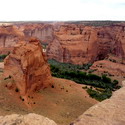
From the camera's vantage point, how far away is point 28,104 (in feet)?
87.4

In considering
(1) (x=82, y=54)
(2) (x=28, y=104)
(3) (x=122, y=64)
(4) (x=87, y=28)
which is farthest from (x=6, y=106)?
(4) (x=87, y=28)

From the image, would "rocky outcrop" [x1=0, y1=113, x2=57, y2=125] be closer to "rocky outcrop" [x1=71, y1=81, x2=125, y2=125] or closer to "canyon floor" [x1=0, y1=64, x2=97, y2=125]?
"rocky outcrop" [x1=71, y1=81, x2=125, y2=125]

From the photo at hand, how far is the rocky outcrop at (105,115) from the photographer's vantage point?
9.99 meters

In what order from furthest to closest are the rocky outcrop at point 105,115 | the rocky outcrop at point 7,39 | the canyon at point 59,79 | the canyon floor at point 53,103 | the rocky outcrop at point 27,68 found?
the rocky outcrop at point 7,39 → the rocky outcrop at point 27,68 → the canyon floor at point 53,103 → the canyon at point 59,79 → the rocky outcrop at point 105,115

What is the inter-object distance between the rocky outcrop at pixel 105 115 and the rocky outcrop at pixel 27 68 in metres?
16.7

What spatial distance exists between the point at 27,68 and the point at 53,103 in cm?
496

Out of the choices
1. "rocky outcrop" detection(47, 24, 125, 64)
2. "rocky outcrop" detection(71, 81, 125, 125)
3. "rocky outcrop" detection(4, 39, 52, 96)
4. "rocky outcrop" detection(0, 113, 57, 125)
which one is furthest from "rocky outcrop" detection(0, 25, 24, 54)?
"rocky outcrop" detection(71, 81, 125, 125)

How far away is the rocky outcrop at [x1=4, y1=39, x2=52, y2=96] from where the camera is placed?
91.5 ft

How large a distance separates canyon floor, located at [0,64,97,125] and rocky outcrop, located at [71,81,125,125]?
1221 cm

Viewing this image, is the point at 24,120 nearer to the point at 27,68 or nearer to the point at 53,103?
the point at 27,68

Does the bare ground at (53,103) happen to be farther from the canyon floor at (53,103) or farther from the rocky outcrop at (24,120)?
the rocky outcrop at (24,120)

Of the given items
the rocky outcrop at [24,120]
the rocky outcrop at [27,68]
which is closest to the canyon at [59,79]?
the rocky outcrop at [27,68]

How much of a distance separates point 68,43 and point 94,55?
26.0ft

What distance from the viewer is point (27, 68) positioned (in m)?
28.5
